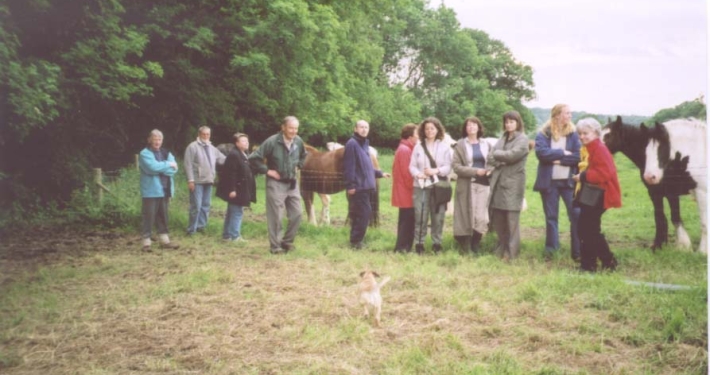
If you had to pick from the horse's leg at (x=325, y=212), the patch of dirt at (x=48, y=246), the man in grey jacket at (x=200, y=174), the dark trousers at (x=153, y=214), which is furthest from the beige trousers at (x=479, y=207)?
the patch of dirt at (x=48, y=246)

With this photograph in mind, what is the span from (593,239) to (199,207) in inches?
216

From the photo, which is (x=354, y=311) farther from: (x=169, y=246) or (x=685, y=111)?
(x=169, y=246)

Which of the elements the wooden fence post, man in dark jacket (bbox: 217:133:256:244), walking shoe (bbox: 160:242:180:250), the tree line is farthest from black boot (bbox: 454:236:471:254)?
the wooden fence post

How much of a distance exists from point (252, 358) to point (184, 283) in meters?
2.07

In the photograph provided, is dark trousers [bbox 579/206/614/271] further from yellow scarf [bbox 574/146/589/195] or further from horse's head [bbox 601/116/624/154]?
horse's head [bbox 601/116/624/154]

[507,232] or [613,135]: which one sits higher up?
[613,135]

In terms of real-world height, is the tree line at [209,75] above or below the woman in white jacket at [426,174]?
above

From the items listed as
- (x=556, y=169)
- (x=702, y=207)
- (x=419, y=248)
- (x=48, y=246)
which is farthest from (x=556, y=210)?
(x=48, y=246)

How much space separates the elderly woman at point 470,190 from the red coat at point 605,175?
5.00 ft

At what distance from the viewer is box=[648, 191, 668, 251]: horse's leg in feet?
19.0

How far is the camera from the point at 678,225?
5594 mm

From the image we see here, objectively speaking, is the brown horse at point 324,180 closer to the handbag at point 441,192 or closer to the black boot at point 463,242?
the handbag at point 441,192

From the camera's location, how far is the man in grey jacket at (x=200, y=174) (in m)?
8.62

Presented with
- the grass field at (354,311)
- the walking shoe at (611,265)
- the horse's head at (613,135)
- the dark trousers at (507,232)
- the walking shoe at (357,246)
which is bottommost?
the grass field at (354,311)
